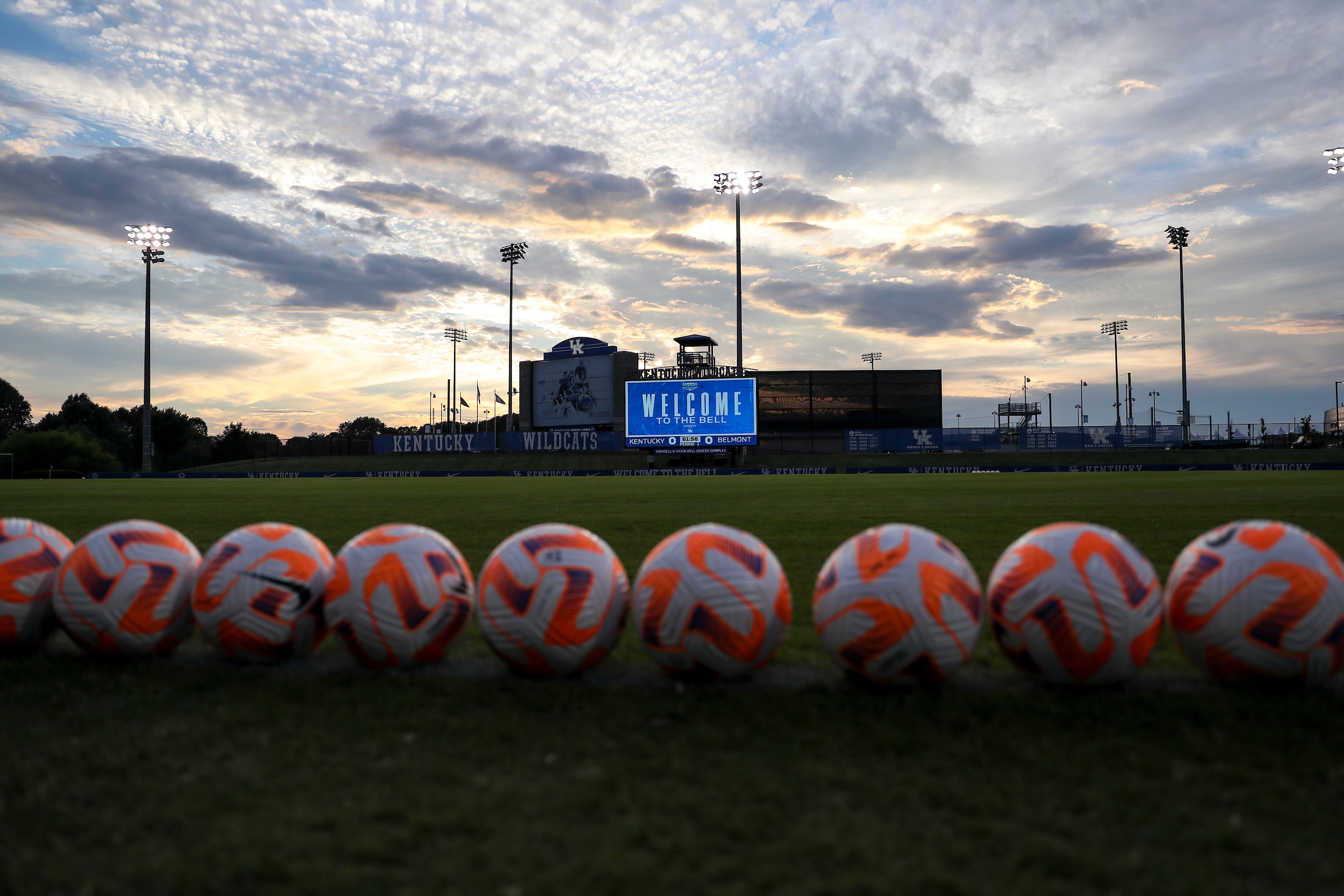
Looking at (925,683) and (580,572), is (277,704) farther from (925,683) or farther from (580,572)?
(925,683)

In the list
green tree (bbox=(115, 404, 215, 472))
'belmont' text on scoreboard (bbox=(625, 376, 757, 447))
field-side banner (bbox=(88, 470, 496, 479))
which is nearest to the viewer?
'belmont' text on scoreboard (bbox=(625, 376, 757, 447))

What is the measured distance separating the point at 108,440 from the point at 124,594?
113m

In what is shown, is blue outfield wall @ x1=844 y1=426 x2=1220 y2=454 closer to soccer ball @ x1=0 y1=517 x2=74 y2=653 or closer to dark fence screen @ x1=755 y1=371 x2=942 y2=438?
dark fence screen @ x1=755 y1=371 x2=942 y2=438

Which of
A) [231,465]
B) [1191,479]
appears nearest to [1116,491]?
[1191,479]

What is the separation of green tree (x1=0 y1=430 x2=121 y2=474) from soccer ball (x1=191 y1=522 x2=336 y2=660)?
74.4 metres

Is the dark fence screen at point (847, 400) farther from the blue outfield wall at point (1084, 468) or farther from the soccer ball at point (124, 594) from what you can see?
the soccer ball at point (124, 594)

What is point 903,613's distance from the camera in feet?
12.8

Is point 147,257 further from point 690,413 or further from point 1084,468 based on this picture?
point 1084,468

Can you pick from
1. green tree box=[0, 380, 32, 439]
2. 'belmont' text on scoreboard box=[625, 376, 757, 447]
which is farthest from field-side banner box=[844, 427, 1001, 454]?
green tree box=[0, 380, 32, 439]

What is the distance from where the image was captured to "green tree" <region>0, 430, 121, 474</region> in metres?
65.1

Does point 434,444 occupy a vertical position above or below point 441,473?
above

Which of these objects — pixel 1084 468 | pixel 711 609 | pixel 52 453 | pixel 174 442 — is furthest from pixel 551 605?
pixel 174 442

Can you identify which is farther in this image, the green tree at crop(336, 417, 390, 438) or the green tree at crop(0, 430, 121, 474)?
the green tree at crop(336, 417, 390, 438)

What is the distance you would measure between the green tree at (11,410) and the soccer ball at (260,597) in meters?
133
